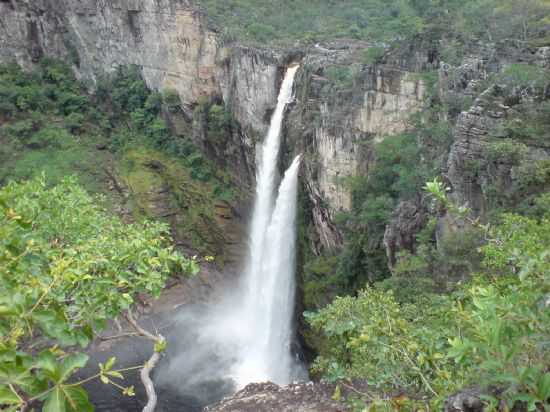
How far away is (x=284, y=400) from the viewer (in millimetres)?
6992

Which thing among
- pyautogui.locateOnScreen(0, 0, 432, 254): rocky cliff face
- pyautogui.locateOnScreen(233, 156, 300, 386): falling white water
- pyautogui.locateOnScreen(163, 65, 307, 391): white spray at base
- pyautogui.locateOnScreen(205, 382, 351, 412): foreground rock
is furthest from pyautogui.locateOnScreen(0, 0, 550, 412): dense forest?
pyautogui.locateOnScreen(163, 65, 307, 391): white spray at base

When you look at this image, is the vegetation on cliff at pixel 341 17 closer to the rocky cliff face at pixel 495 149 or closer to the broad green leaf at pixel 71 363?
the rocky cliff face at pixel 495 149

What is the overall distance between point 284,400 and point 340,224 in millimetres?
10136

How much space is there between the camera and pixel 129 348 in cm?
1933

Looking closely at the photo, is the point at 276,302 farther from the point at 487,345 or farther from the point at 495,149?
the point at 487,345

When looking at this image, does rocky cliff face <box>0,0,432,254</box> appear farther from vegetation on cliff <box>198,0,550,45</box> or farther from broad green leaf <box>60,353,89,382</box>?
broad green leaf <box>60,353,89,382</box>

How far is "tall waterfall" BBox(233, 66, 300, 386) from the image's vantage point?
727 inches

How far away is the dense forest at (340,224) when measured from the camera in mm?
2893

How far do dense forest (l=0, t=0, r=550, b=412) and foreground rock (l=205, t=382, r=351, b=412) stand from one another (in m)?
0.36

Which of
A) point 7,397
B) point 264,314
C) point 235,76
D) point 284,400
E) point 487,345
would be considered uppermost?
point 7,397

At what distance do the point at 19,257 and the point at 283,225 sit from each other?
54.1ft

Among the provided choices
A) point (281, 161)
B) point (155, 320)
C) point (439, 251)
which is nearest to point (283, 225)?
point (281, 161)

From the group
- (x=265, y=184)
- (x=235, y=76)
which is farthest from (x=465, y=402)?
(x=235, y=76)

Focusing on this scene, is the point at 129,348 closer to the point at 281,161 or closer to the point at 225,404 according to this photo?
the point at 281,161
